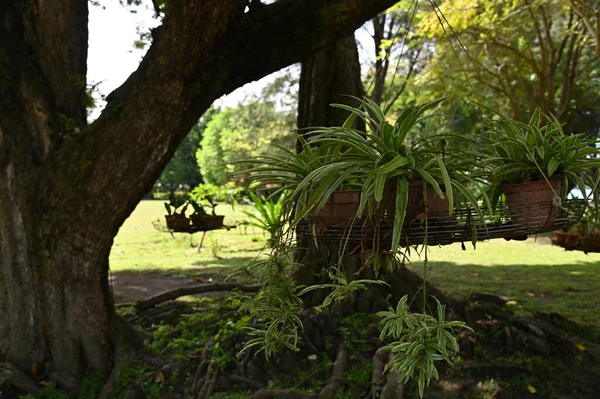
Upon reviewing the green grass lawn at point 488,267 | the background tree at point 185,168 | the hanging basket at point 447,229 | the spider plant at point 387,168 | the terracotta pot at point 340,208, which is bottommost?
the green grass lawn at point 488,267

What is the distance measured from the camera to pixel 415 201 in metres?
1.62

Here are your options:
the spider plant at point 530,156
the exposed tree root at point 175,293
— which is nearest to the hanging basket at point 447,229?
the spider plant at point 530,156

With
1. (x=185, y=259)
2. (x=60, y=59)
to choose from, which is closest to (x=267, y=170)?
(x=60, y=59)

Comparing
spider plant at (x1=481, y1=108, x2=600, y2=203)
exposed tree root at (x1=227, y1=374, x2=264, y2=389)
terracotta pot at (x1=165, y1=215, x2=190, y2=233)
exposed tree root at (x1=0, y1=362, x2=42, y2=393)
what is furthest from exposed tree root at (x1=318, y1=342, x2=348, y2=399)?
terracotta pot at (x1=165, y1=215, x2=190, y2=233)

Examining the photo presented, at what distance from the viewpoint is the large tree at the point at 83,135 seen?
3879 mm

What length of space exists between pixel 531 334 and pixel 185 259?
7.84 meters

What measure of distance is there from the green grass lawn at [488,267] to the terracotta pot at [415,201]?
17.1 ft

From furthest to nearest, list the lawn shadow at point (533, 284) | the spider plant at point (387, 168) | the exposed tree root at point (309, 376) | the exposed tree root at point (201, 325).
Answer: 1. the lawn shadow at point (533, 284)
2. the exposed tree root at point (201, 325)
3. the exposed tree root at point (309, 376)
4. the spider plant at point (387, 168)

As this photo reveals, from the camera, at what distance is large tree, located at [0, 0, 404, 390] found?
3.88m

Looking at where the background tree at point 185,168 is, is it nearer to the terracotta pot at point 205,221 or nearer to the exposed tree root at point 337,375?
the terracotta pot at point 205,221

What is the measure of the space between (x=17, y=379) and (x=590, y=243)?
16.8 feet

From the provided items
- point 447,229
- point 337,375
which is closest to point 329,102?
point 337,375

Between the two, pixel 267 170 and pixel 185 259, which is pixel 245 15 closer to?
pixel 267 170

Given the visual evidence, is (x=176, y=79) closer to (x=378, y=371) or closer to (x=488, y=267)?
(x=378, y=371)
